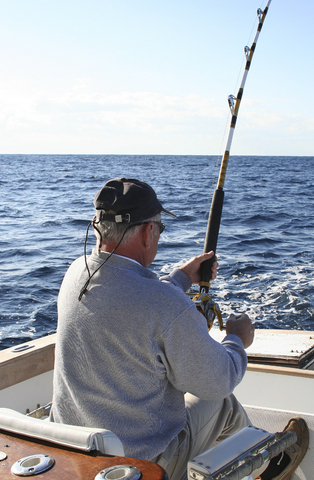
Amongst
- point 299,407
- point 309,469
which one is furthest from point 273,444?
point 299,407

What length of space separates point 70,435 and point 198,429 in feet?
2.43

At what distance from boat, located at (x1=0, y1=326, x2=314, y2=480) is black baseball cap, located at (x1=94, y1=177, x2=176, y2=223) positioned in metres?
0.65

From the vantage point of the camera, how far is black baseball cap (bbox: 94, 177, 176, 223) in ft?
4.81

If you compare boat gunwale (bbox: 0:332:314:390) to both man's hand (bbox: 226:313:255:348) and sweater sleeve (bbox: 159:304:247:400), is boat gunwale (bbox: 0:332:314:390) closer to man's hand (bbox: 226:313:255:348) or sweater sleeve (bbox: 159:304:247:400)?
man's hand (bbox: 226:313:255:348)

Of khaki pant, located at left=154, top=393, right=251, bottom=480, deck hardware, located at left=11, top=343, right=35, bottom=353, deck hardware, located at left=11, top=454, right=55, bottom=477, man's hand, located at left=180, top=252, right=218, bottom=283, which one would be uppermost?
man's hand, located at left=180, top=252, right=218, bottom=283

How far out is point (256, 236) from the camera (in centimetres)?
1085

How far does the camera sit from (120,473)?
2.86ft

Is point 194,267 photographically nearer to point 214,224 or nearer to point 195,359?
point 214,224

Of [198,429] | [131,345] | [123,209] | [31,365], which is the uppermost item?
[123,209]

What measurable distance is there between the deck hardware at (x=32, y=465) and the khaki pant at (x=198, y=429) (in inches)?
25.0

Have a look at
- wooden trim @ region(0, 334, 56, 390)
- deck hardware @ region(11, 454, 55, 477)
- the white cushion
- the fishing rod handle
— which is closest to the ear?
the white cushion

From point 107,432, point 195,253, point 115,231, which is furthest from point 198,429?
point 195,253

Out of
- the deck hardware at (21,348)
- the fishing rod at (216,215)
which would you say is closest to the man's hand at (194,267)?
the fishing rod at (216,215)

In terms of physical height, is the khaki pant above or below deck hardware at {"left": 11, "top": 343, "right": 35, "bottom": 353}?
above
